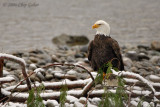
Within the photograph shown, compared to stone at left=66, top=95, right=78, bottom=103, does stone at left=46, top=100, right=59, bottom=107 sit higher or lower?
lower

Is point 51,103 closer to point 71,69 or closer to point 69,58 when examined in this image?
point 71,69

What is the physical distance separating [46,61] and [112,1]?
18.7 m

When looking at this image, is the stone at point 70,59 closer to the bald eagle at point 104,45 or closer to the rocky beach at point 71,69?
the rocky beach at point 71,69

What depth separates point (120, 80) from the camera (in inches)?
86.2

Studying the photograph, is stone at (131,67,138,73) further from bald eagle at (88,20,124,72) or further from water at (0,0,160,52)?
water at (0,0,160,52)

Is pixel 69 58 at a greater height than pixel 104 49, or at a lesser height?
greater

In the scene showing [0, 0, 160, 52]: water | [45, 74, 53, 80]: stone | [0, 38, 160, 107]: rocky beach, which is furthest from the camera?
[0, 0, 160, 52]: water

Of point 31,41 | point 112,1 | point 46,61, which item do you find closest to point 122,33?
point 31,41

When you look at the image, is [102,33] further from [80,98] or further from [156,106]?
[156,106]

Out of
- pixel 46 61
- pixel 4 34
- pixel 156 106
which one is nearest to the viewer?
pixel 156 106

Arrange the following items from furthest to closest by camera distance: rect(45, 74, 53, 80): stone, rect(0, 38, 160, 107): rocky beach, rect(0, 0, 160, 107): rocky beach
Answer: rect(45, 74, 53, 80): stone, rect(0, 38, 160, 107): rocky beach, rect(0, 0, 160, 107): rocky beach

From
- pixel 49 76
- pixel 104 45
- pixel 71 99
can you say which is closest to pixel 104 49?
pixel 104 45

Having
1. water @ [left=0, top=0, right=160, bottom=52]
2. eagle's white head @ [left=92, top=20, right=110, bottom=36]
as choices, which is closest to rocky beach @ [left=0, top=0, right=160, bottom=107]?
water @ [left=0, top=0, right=160, bottom=52]

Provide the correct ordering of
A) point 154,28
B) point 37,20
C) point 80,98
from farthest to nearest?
point 37,20 < point 154,28 < point 80,98
